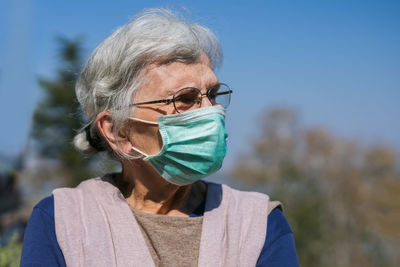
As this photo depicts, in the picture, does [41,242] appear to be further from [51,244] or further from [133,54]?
[133,54]

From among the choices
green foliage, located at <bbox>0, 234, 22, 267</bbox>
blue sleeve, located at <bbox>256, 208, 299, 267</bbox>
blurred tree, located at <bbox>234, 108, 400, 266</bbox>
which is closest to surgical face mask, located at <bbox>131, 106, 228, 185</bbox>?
blue sleeve, located at <bbox>256, 208, 299, 267</bbox>

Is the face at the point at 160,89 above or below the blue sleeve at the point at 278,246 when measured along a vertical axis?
above

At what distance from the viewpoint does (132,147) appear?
184 cm

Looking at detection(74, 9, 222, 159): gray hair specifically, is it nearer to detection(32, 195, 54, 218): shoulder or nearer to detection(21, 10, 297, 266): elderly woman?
detection(21, 10, 297, 266): elderly woman

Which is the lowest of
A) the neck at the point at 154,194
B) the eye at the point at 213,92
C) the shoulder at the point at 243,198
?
the neck at the point at 154,194

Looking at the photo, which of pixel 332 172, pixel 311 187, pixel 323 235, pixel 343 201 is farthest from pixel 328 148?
pixel 323 235

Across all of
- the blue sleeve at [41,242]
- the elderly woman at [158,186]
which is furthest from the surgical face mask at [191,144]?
the blue sleeve at [41,242]

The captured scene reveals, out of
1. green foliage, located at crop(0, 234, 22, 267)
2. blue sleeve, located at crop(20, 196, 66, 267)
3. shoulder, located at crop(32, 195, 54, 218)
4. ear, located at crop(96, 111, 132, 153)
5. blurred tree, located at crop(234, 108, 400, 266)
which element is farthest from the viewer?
blurred tree, located at crop(234, 108, 400, 266)

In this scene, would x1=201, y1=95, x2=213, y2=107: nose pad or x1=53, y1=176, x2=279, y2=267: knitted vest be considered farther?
x1=201, y1=95, x2=213, y2=107: nose pad

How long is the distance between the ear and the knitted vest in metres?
0.20

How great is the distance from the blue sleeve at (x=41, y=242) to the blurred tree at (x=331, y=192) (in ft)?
44.5

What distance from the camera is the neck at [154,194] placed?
73.2 inches

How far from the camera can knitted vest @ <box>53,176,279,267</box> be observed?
1555mm

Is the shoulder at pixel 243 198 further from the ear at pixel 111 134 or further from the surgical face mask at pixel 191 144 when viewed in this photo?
the ear at pixel 111 134
